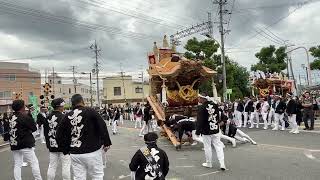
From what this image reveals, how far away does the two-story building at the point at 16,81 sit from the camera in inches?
2884

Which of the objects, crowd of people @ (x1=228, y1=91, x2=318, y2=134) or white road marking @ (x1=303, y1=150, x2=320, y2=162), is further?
crowd of people @ (x1=228, y1=91, x2=318, y2=134)

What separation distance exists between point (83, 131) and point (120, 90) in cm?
8635

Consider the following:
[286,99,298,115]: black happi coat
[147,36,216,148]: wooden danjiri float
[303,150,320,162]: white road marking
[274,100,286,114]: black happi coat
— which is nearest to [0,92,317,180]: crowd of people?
[303,150,320,162]: white road marking

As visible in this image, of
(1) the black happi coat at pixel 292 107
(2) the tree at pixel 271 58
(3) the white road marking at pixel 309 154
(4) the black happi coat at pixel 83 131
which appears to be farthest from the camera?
(2) the tree at pixel 271 58

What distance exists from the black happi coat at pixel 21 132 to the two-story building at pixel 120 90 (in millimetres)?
81844

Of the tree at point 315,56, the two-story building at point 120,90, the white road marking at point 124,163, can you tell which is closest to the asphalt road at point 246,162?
the white road marking at point 124,163

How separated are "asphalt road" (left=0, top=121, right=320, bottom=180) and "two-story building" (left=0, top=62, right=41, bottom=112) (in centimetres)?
5915

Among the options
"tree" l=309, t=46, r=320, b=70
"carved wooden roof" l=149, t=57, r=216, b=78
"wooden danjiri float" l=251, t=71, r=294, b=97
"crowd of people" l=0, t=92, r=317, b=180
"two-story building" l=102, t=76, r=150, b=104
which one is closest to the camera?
"crowd of people" l=0, t=92, r=317, b=180

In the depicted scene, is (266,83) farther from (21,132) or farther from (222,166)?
(21,132)

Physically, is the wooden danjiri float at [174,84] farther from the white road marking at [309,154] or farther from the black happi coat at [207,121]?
the black happi coat at [207,121]

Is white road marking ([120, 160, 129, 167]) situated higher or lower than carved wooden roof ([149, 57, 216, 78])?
lower

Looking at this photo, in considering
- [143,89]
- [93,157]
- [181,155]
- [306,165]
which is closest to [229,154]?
[181,155]

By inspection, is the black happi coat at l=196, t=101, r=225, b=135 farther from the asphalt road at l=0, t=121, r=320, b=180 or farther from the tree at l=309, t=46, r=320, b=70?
the tree at l=309, t=46, r=320, b=70

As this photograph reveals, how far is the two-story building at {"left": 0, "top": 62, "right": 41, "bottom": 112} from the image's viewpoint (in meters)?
73.2
